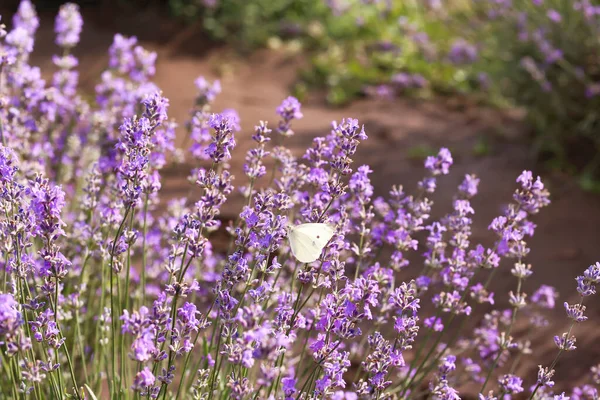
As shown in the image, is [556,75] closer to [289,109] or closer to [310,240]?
[289,109]

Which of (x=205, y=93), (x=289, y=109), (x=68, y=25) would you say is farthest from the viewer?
(x=68, y=25)

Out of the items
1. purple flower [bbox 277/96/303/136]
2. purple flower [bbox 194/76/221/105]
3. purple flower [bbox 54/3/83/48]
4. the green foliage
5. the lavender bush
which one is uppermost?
the green foliage

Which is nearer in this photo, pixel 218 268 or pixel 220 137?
pixel 220 137

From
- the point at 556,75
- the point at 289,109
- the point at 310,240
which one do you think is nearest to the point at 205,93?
the point at 289,109

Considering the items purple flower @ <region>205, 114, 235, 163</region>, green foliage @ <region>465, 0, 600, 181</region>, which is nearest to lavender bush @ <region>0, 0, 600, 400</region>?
purple flower @ <region>205, 114, 235, 163</region>

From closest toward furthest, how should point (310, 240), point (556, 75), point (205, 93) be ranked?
1. point (310, 240)
2. point (205, 93)
3. point (556, 75)

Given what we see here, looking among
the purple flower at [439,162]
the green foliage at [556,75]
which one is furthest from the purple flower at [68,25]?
the green foliage at [556,75]

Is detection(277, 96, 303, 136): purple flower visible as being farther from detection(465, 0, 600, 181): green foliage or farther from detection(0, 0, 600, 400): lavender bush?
detection(465, 0, 600, 181): green foliage
